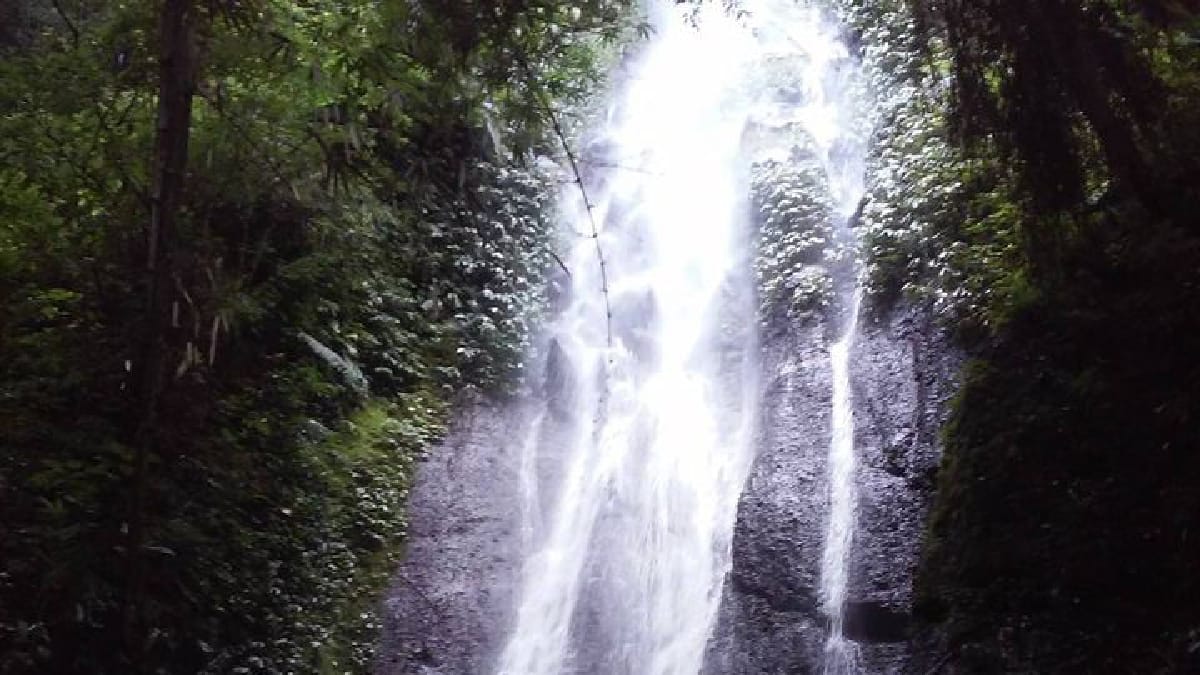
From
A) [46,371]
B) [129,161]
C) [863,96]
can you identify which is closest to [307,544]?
[46,371]

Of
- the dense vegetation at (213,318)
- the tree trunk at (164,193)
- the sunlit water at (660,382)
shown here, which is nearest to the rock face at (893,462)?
the sunlit water at (660,382)

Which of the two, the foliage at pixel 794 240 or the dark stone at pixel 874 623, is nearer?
the dark stone at pixel 874 623

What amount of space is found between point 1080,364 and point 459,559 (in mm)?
5735

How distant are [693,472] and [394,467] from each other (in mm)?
3121

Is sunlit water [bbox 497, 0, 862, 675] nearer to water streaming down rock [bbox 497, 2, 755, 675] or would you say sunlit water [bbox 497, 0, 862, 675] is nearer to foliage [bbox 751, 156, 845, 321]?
water streaming down rock [bbox 497, 2, 755, 675]

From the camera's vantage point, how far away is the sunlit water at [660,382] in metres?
9.09

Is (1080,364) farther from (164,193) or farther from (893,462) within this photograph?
(164,193)

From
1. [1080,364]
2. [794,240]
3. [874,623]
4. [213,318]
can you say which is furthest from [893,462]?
[213,318]

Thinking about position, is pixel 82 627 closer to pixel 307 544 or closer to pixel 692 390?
pixel 307 544

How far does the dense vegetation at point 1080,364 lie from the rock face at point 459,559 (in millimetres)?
4057

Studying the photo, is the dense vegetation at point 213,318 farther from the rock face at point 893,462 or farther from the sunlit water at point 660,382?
the rock face at point 893,462

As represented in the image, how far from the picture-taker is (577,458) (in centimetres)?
1106

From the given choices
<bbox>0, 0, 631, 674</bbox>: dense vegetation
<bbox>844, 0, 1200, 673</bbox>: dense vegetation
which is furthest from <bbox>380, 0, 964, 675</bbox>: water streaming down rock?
<bbox>844, 0, 1200, 673</bbox>: dense vegetation

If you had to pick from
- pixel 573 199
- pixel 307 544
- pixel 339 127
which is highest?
pixel 573 199
